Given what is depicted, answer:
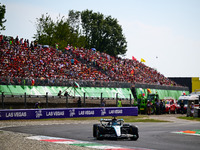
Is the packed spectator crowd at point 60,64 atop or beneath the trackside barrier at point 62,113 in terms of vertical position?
atop

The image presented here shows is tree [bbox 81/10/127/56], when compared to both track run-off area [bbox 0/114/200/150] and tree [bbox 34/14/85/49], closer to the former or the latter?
tree [bbox 34/14/85/49]

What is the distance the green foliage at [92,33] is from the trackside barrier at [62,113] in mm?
44795

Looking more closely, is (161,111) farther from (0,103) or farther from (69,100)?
(0,103)

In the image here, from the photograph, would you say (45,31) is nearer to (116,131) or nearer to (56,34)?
(56,34)

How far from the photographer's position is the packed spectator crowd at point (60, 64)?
34.9 meters

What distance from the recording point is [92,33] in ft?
273

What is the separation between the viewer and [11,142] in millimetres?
12773

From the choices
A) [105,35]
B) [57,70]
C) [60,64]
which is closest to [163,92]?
[60,64]

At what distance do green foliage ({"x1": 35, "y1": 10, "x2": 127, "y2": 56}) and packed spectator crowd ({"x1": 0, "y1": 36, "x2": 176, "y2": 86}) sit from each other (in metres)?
23.7

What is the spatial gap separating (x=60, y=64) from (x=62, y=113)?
13.8 m

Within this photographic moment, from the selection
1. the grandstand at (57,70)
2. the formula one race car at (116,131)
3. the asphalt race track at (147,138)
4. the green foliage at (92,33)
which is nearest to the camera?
the asphalt race track at (147,138)

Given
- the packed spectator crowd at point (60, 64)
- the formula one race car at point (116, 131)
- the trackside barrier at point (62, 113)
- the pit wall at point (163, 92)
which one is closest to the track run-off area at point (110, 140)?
the formula one race car at point (116, 131)

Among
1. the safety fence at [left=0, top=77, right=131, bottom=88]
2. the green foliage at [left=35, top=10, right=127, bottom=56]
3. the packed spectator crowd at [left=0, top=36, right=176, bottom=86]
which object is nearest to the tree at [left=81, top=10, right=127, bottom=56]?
the green foliage at [left=35, top=10, right=127, bottom=56]

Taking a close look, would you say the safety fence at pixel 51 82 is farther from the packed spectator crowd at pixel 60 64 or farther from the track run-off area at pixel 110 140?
the track run-off area at pixel 110 140
